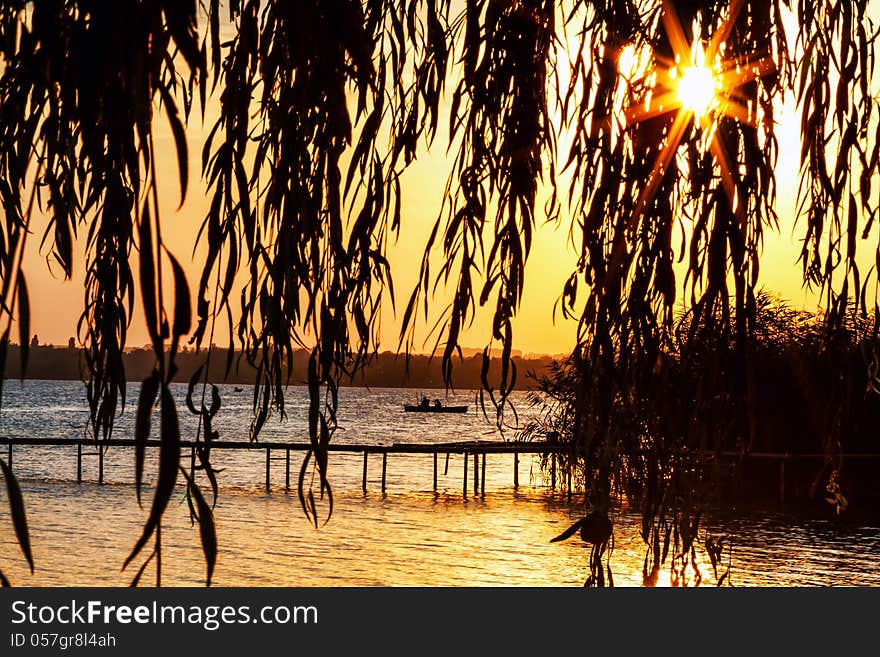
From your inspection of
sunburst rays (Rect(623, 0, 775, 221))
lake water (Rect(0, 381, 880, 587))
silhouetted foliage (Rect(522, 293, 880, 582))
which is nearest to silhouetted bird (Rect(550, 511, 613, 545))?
silhouetted foliage (Rect(522, 293, 880, 582))

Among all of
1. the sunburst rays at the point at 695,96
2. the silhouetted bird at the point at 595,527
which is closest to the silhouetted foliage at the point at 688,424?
the silhouetted bird at the point at 595,527

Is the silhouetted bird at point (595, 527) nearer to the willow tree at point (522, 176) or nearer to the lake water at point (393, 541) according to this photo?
the willow tree at point (522, 176)

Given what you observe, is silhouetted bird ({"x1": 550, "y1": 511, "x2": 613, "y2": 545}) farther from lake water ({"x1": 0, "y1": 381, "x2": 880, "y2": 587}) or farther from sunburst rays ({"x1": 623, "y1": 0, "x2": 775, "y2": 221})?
lake water ({"x1": 0, "y1": 381, "x2": 880, "y2": 587})

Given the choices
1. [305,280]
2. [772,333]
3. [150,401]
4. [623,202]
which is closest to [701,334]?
[623,202]

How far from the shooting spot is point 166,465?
3.25 feet

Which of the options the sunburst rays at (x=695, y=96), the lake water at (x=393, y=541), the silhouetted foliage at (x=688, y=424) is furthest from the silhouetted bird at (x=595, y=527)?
the lake water at (x=393, y=541)

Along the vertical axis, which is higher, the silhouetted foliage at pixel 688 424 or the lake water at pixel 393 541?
the silhouetted foliage at pixel 688 424

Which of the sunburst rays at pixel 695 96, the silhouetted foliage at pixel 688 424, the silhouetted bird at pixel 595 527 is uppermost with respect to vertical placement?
the sunburst rays at pixel 695 96

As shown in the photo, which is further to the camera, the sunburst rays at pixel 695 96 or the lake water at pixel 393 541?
the lake water at pixel 393 541

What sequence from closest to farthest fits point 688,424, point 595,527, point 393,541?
point 595,527 < point 688,424 < point 393,541

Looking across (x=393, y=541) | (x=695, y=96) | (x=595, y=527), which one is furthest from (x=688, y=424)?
(x=393, y=541)

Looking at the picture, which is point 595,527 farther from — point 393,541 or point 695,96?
point 393,541

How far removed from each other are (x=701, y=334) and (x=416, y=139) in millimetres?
645

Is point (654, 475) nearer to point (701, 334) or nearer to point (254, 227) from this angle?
point (701, 334)
